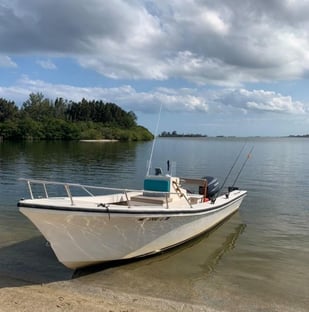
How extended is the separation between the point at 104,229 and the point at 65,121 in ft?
410

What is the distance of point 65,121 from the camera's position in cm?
12925

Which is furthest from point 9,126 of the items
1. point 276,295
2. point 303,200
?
point 276,295

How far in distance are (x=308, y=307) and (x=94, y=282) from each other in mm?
4184

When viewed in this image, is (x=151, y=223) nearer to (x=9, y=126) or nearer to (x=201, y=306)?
(x=201, y=306)

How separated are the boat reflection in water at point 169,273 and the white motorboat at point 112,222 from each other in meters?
0.26

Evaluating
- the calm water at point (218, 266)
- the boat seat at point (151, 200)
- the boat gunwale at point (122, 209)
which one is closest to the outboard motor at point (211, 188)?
the calm water at point (218, 266)

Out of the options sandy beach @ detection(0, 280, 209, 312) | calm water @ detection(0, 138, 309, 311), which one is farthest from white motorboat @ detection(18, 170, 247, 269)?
sandy beach @ detection(0, 280, 209, 312)

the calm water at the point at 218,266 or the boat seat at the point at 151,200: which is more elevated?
the boat seat at the point at 151,200

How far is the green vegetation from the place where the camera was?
114875 millimetres

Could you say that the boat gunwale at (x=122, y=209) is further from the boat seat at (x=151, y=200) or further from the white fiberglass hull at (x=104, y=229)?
the boat seat at (x=151, y=200)

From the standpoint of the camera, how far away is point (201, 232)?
1149cm

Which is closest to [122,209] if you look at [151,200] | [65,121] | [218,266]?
[151,200]

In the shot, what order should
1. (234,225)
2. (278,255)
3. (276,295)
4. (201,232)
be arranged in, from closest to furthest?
1. (276,295)
2. (278,255)
3. (201,232)
4. (234,225)

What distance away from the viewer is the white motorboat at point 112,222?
302 inches
